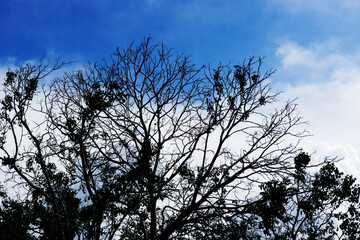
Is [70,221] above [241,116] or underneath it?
underneath

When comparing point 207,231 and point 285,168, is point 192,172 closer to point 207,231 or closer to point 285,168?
point 207,231

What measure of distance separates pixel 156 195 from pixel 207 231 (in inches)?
73.3

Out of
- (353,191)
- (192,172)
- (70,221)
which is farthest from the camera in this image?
(353,191)

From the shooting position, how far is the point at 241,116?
11203 millimetres

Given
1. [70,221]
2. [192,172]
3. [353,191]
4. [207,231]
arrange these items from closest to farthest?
[207,231] < [70,221] < [192,172] < [353,191]

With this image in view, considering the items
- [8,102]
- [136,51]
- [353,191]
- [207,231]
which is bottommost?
[207,231]

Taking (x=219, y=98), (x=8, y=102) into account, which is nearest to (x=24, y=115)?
(x=8, y=102)

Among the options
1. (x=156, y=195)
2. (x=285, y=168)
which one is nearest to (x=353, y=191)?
(x=285, y=168)

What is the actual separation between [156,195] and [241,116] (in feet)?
13.4

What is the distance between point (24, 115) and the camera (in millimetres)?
10523

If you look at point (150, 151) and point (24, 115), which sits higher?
point (24, 115)

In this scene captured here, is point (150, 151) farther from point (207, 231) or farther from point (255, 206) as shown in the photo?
point (255, 206)

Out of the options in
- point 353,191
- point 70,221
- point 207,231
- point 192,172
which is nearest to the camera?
point 207,231

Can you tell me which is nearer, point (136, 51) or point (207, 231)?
point (207, 231)
